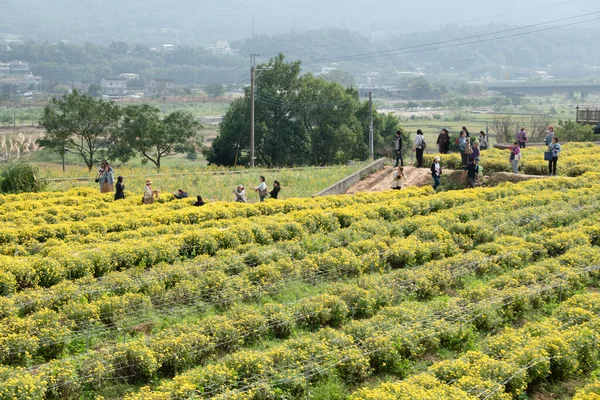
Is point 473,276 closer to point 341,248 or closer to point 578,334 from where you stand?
point 341,248

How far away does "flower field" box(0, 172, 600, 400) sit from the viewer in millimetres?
13078

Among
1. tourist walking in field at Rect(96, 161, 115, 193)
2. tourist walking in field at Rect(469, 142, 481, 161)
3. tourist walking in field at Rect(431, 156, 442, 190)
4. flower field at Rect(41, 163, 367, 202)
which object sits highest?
tourist walking in field at Rect(469, 142, 481, 161)

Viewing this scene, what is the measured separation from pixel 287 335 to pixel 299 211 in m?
10.0

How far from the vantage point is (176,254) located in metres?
20.8

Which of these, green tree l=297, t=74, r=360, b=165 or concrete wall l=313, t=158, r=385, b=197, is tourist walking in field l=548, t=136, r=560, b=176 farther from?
green tree l=297, t=74, r=360, b=165

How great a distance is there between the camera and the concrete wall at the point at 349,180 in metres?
34.2

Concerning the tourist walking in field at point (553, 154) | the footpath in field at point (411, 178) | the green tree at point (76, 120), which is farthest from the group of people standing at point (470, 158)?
the green tree at point (76, 120)

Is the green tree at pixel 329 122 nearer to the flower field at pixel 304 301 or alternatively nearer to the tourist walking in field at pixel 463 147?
the tourist walking in field at pixel 463 147

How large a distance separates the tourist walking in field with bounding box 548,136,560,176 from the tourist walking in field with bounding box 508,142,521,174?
4.15ft

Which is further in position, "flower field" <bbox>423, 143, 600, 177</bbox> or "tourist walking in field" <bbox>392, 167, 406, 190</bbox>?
"flower field" <bbox>423, 143, 600, 177</bbox>

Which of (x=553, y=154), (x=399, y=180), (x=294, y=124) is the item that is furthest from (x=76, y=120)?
(x=553, y=154)

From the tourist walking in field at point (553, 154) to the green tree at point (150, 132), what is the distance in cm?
3036

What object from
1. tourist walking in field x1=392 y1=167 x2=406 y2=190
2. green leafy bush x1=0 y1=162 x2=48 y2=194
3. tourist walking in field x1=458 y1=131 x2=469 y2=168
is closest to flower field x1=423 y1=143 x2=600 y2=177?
tourist walking in field x1=458 y1=131 x2=469 y2=168

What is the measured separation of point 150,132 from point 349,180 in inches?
957
